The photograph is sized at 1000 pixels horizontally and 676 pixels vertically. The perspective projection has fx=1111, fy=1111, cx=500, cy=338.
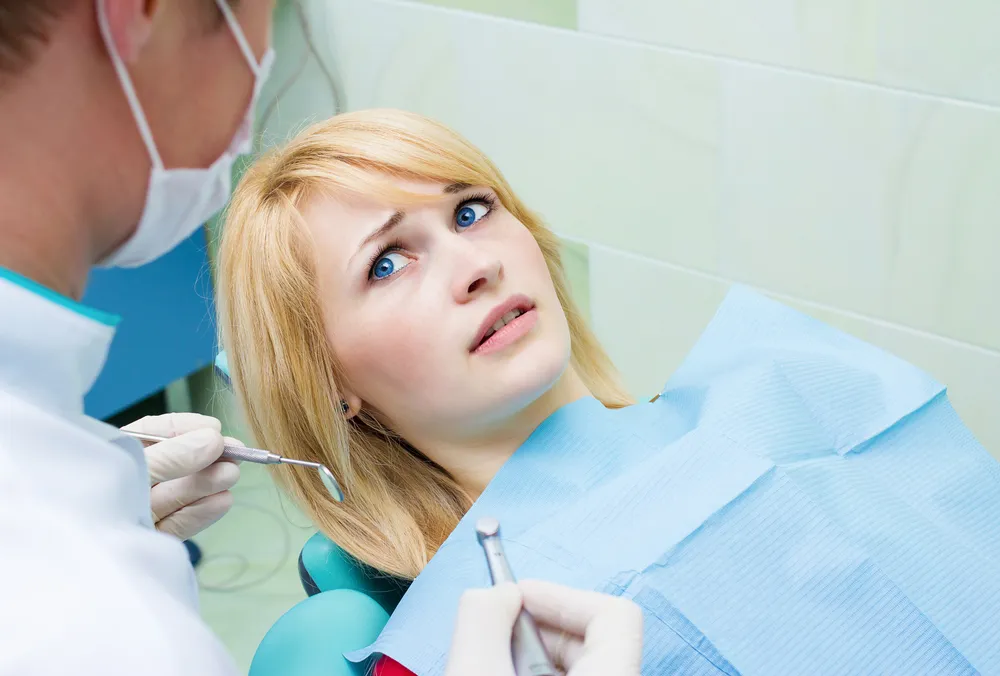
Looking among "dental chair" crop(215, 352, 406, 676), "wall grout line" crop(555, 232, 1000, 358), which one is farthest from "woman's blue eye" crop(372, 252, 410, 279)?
"wall grout line" crop(555, 232, 1000, 358)

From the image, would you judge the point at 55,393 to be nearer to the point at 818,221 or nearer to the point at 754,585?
the point at 754,585

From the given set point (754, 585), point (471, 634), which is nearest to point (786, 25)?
point (754, 585)

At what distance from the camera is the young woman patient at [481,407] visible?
A: 1125 millimetres

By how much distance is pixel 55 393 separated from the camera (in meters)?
0.82

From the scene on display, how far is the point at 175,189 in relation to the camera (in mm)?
879

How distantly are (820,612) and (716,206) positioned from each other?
114 cm

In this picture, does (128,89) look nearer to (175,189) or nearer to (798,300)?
(175,189)

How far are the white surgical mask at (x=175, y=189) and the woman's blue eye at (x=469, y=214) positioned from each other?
0.43 m

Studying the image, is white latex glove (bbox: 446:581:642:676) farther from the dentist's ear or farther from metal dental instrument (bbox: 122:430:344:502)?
the dentist's ear

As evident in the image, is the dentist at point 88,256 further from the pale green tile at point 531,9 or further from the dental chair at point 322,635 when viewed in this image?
the pale green tile at point 531,9

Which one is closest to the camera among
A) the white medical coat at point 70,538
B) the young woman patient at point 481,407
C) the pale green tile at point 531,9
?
the white medical coat at point 70,538

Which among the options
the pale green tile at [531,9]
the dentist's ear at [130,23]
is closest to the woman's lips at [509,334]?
the dentist's ear at [130,23]

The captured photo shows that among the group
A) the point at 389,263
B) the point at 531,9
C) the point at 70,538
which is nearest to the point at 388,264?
the point at 389,263

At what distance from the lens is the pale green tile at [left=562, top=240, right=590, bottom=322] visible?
2371mm
